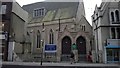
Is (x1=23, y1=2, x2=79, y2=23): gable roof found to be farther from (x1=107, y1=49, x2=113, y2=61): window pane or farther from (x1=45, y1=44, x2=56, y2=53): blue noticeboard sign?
(x1=107, y1=49, x2=113, y2=61): window pane

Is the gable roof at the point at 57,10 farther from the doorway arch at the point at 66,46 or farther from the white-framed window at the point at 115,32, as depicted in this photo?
the white-framed window at the point at 115,32

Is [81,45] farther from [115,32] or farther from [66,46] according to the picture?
[115,32]

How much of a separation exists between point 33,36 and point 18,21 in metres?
11.9

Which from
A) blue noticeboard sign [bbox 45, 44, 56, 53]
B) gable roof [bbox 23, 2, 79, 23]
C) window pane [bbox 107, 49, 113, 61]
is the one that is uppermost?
gable roof [bbox 23, 2, 79, 23]

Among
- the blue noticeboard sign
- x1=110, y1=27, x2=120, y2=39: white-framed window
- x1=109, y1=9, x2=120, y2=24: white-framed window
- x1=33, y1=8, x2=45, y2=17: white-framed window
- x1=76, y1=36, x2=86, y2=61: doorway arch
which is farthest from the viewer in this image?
x1=33, y1=8, x2=45, y2=17: white-framed window

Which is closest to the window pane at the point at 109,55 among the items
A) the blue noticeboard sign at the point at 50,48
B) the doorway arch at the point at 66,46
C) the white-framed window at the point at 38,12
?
the doorway arch at the point at 66,46

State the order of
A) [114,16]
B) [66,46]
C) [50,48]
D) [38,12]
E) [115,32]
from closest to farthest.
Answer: [115,32] < [114,16] < [50,48] < [66,46] < [38,12]

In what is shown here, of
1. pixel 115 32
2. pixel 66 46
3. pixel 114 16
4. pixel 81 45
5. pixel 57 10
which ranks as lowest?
pixel 66 46

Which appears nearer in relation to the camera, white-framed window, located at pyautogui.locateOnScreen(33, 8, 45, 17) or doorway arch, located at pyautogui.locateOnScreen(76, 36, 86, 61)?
doorway arch, located at pyautogui.locateOnScreen(76, 36, 86, 61)

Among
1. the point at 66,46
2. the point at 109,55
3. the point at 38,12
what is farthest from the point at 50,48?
the point at 38,12

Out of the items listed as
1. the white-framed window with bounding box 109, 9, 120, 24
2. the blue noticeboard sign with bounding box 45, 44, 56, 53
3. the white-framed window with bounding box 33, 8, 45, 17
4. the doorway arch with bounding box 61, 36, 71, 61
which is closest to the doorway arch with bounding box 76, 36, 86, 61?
the doorway arch with bounding box 61, 36, 71, 61

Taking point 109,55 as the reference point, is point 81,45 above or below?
above

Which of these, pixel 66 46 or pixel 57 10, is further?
pixel 57 10

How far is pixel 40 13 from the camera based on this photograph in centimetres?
5544
